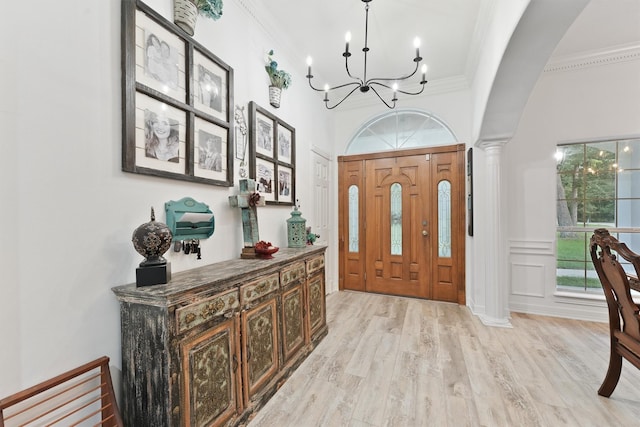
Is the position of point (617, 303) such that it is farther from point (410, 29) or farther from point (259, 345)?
point (410, 29)

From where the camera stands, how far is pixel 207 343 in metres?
→ 1.36

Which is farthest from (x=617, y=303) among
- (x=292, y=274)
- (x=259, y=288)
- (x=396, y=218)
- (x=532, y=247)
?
(x=396, y=218)

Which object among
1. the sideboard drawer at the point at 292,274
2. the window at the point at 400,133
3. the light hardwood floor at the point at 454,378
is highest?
the window at the point at 400,133

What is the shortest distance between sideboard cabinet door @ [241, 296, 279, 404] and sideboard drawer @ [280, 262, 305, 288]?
18cm

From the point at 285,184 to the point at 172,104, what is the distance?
57.9 inches

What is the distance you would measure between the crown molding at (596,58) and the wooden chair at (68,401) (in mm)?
5062

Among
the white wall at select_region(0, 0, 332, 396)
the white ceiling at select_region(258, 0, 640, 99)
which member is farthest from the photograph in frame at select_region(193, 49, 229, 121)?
the white ceiling at select_region(258, 0, 640, 99)

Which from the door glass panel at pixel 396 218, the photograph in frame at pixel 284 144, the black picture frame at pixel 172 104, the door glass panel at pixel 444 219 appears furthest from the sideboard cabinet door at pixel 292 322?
the door glass panel at pixel 444 219

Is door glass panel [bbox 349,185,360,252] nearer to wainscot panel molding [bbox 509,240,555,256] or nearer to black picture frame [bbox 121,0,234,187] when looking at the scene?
wainscot panel molding [bbox 509,240,555,256]

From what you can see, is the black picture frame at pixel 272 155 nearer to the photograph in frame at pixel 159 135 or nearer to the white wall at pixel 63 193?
the photograph in frame at pixel 159 135

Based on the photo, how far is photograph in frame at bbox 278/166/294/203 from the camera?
2836 millimetres

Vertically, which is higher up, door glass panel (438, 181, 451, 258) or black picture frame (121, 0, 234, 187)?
black picture frame (121, 0, 234, 187)

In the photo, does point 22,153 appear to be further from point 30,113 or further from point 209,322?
point 209,322

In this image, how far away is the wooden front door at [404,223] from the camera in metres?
3.80
